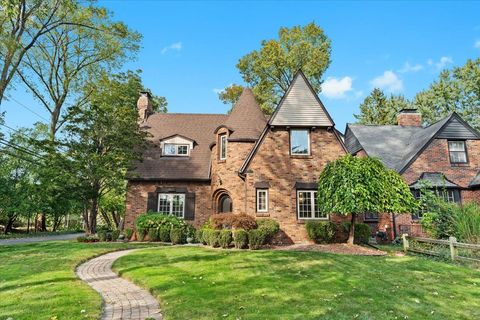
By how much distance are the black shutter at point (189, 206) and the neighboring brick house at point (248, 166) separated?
0.21 feet

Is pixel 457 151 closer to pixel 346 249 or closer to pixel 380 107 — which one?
pixel 346 249

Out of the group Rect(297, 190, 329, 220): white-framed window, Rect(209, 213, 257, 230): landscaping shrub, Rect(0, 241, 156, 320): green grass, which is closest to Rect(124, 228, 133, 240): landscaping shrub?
Rect(209, 213, 257, 230): landscaping shrub

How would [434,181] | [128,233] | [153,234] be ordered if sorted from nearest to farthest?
[153,234] → [128,233] → [434,181]

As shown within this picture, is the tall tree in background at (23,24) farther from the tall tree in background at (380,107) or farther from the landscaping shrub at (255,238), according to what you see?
the tall tree in background at (380,107)

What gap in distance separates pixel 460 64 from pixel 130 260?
146 feet

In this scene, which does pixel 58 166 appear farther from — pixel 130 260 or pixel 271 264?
pixel 271 264

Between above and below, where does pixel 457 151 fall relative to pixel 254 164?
above

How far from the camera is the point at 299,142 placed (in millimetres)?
16531

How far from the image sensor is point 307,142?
54.2ft

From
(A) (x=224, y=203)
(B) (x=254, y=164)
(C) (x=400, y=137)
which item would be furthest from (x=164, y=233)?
(C) (x=400, y=137)

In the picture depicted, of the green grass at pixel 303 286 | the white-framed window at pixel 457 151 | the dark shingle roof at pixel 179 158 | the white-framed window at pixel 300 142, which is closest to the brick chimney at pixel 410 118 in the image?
the white-framed window at pixel 457 151

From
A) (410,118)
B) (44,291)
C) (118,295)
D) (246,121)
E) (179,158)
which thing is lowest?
(118,295)

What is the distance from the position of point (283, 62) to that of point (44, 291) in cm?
3165

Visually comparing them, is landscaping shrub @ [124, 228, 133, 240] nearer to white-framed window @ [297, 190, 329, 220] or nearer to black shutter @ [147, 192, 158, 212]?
black shutter @ [147, 192, 158, 212]
